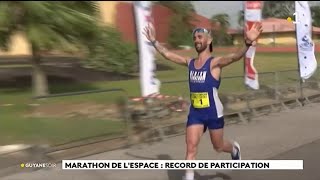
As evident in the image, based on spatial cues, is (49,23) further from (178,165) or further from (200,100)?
(200,100)

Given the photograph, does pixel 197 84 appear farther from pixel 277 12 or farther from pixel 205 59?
pixel 277 12

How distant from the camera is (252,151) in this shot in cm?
912

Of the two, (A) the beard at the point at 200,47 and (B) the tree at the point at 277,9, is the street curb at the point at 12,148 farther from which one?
(B) the tree at the point at 277,9

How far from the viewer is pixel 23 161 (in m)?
7.95

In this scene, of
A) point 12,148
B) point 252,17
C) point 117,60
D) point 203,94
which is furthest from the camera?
point 117,60

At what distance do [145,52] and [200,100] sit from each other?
4.58 metres

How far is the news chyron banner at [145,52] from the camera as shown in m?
10.7

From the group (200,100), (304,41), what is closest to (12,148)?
(200,100)

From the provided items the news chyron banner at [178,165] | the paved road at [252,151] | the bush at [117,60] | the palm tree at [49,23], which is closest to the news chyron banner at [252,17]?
the paved road at [252,151]

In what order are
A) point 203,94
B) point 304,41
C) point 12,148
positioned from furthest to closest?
point 304,41, point 12,148, point 203,94

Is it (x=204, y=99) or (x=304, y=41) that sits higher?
(x=304, y=41)

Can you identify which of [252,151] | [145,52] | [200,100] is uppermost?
[145,52]

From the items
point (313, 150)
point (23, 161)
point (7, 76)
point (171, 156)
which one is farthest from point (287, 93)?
point (7, 76)

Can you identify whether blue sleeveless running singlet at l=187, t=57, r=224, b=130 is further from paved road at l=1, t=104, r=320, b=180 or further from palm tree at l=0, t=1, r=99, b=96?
palm tree at l=0, t=1, r=99, b=96
